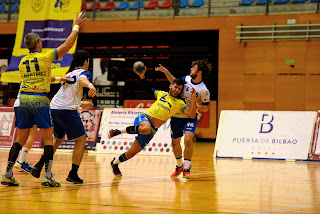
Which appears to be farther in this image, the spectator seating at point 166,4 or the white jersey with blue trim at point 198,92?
the spectator seating at point 166,4

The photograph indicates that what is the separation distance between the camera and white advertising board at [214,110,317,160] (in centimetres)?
1293

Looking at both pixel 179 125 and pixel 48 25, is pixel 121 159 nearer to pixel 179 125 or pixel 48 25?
pixel 179 125

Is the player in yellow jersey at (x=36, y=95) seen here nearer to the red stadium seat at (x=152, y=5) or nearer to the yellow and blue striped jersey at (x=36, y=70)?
the yellow and blue striped jersey at (x=36, y=70)

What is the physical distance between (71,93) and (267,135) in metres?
6.70

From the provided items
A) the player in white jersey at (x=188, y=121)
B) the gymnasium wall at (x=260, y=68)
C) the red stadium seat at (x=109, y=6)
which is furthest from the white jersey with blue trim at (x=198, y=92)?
the red stadium seat at (x=109, y=6)

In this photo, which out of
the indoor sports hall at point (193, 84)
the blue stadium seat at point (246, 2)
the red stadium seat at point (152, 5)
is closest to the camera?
the indoor sports hall at point (193, 84)

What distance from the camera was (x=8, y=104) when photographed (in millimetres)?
22828

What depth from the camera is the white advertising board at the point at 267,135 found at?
12930mm

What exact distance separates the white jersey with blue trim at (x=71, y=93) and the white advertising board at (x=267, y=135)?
6.32m

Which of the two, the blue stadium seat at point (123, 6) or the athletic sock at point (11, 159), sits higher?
the blue stadium seat at point (123, 6)

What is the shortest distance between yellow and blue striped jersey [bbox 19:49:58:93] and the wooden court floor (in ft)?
4.25

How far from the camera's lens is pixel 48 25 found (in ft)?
64.1

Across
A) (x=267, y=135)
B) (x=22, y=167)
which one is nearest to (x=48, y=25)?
(x=267, y=135)

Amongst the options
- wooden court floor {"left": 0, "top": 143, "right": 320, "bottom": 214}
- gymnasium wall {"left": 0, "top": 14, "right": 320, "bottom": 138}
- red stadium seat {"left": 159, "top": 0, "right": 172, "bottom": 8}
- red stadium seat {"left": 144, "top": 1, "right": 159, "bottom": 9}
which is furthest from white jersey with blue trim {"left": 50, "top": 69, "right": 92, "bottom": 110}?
red stadium seat {"left": 144, "top": 1, "right": 159, "bottom": 9}
